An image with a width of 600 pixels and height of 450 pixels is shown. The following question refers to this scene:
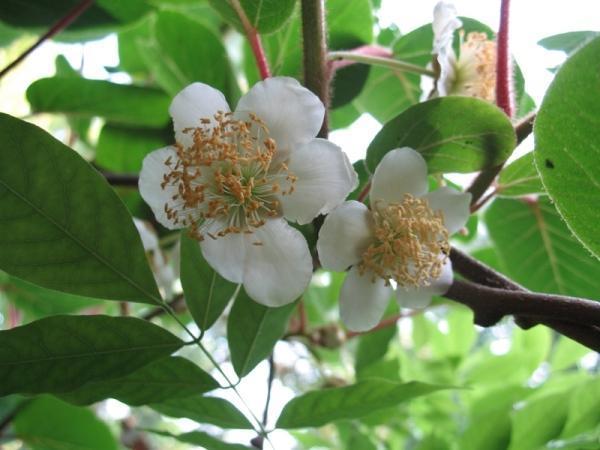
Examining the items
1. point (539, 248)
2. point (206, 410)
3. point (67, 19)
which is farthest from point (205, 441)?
Answer: point (67, 19)

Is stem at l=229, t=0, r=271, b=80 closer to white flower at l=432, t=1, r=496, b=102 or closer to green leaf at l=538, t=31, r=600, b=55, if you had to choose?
white flower at l=432, t=1, r=496, b=102

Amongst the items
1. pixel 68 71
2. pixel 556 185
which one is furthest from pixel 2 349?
pixel 68 71

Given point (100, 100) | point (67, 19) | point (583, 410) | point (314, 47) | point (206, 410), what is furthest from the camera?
point (100, 100)

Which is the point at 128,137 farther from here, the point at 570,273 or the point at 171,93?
the point at 570,273

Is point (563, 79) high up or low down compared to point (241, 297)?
up

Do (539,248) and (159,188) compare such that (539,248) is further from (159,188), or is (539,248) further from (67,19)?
(67,19)

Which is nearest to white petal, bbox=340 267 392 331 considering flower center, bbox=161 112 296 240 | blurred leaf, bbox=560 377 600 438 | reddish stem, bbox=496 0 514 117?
flower center, bbox=161 112 296 240
